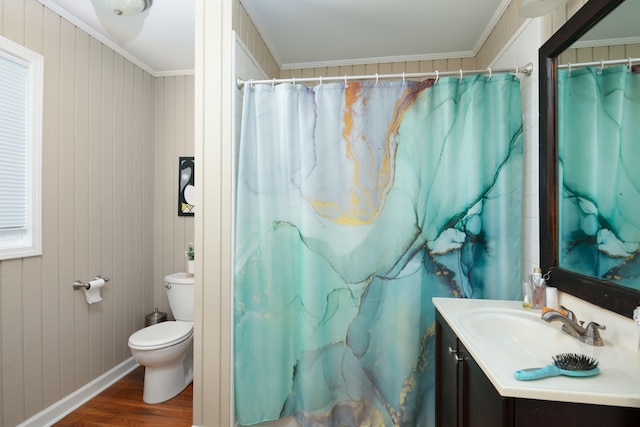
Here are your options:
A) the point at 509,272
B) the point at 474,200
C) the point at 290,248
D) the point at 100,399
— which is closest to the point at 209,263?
the point at 290,248

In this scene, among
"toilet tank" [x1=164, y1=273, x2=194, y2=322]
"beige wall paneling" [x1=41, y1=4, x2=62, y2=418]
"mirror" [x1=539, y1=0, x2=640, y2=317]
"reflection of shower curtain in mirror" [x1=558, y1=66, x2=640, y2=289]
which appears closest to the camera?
"reflection of shower curtain in mirror" [x1=558, y1=66, x2=640, y2=289]

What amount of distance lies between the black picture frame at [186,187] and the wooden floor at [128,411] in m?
1.41

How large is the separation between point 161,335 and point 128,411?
480 millimetres

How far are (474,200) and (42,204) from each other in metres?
2.51

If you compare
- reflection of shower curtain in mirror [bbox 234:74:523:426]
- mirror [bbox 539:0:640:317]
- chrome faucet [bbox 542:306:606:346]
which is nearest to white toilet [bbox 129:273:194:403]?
reflection of shower curtain in mirror [bbox 234:74:523:426]

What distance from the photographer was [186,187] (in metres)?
2.49

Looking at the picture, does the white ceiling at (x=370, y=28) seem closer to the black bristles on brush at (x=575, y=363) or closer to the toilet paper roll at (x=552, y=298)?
the toilet paper roll at (x=552, y=298)

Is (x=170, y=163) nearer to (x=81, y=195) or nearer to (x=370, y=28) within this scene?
(x=81, y=195)

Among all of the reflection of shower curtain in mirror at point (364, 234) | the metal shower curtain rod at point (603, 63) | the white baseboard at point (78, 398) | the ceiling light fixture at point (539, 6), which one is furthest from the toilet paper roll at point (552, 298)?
the white baseboard at point (78, 398)

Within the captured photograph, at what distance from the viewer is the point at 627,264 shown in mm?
894

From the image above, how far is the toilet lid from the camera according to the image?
1788 millimetres

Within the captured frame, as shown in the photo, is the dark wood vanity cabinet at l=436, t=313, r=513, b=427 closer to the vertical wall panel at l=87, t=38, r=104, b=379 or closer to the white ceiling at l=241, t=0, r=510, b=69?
the white ceiling at l=241, t=0, r=510, b=69

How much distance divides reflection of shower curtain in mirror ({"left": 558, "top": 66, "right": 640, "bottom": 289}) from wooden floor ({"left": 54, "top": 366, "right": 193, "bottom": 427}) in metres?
2.26

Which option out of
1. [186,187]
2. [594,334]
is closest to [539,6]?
[594,334]
